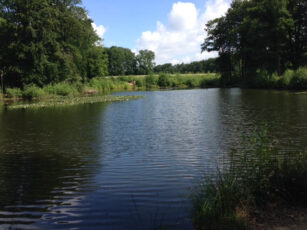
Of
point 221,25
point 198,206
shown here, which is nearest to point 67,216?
point 198,206

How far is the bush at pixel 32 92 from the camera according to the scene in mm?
45969

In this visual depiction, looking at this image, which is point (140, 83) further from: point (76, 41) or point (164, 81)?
point (76, 41)

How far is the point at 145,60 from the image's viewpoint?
15500cm

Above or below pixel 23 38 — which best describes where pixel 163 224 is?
below

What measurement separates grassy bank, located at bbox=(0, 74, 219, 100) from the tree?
5427 centimetres

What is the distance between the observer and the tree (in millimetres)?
154250

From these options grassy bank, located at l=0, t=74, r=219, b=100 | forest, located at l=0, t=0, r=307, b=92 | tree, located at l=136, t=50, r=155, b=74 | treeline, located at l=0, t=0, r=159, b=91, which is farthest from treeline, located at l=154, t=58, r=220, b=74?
treeline, located at l=0, t=0, r=159, b=91

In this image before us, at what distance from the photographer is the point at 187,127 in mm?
17047

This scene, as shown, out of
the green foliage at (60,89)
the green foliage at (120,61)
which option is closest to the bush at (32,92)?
the green foliage at (60,89)

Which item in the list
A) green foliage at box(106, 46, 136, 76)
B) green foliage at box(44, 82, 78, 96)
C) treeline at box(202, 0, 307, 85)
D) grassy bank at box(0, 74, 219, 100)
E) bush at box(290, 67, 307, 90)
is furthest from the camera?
green foliage at box(106, 46, 136, 76)

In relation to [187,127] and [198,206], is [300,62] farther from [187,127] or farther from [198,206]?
[198,206]

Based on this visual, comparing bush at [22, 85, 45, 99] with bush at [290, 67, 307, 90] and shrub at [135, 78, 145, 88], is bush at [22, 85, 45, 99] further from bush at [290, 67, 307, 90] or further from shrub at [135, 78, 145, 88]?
shrub at [135, 78, 145, 88]

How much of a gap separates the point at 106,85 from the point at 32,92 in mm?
32643

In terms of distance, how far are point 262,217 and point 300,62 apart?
56.8m
